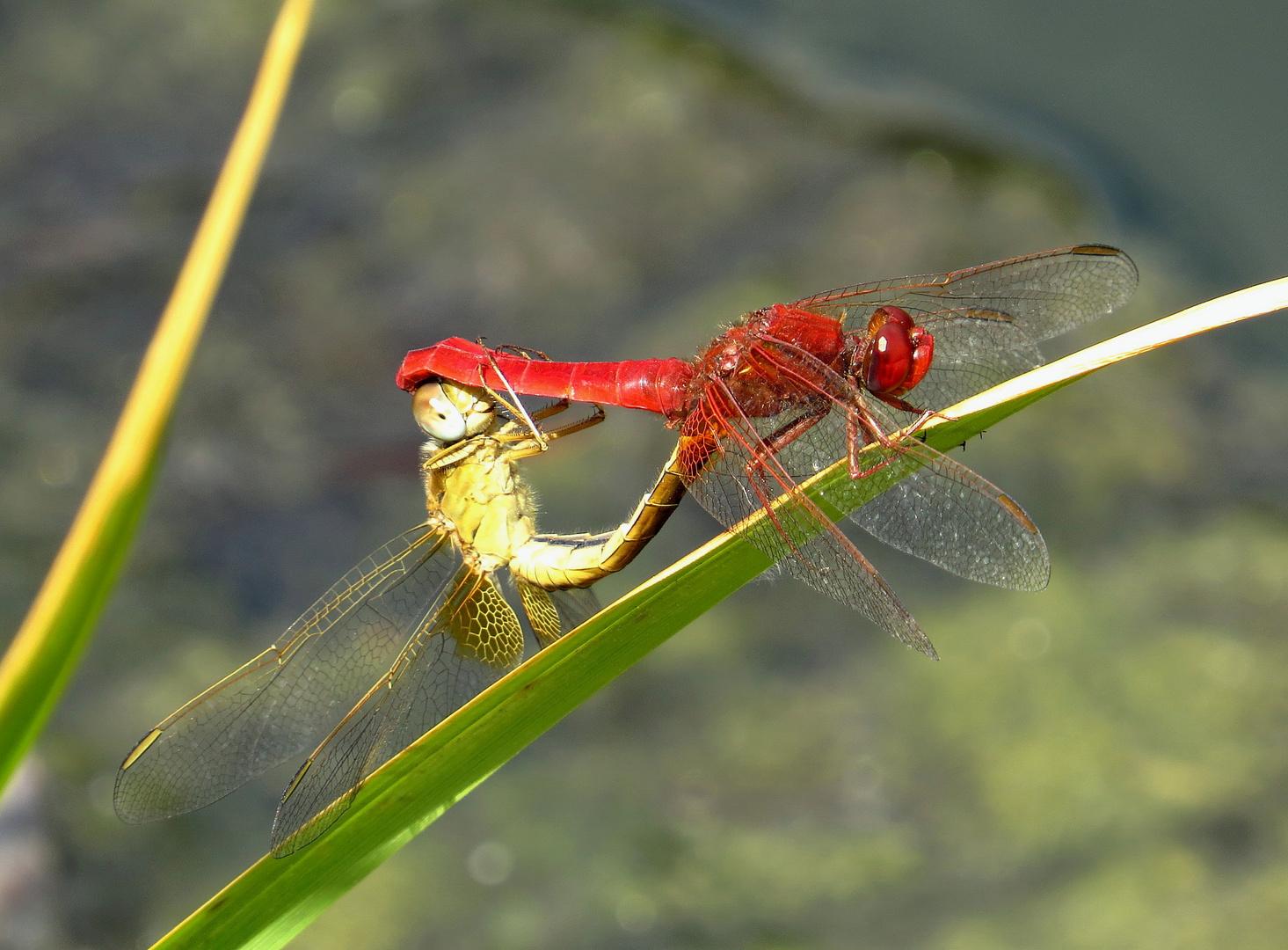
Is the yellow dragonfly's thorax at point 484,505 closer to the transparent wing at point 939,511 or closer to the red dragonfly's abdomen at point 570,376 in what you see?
the red dragonfly's abdomen at point 570,376

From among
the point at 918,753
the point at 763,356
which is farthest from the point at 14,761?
the point at 918,753

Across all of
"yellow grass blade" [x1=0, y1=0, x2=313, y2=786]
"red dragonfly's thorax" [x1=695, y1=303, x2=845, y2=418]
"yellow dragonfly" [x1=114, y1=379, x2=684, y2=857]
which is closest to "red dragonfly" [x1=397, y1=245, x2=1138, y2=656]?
"red dragonfly's thorax" [x1=695, y1=303, x2=845, y2=418]

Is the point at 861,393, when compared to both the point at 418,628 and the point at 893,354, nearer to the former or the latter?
the point at 893,354

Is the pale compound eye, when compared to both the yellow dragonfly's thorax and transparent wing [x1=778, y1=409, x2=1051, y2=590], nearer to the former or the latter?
the yellow dragonfly's thorax

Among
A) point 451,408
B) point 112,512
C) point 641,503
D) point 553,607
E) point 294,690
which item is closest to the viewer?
point 112,512

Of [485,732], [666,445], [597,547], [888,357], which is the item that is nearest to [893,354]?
[888,357]

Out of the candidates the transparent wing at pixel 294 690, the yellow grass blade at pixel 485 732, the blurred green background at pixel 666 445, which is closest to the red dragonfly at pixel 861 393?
the yellow grass blade at pixel 485 732
